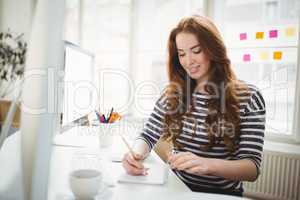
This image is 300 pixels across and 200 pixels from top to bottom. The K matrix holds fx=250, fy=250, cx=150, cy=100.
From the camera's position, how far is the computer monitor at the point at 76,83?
0.99 metres

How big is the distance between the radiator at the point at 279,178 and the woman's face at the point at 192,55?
44.4 inches

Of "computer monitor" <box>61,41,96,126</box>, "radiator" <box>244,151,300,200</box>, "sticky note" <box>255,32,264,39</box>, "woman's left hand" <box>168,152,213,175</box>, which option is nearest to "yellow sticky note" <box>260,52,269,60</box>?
"sticky note" <box>255,32,264,39</box>

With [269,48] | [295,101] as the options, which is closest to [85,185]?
[295,101]

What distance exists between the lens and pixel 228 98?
1.02 meters

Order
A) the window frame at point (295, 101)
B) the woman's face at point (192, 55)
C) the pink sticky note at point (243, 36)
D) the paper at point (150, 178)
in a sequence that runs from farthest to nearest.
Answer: the pink sticky note at point (243, 36) < the window frame at point (295, 101) < the woman's face at point (192, 55) < the paper at point (150, 178)

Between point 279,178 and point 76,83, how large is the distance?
5.31 feet

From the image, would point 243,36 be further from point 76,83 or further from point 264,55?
point 76,83

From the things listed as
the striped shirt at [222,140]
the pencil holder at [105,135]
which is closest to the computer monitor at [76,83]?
the pencil holder at [105,135]

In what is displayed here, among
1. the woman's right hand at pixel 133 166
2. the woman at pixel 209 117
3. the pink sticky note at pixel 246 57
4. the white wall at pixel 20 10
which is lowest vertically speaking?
the woman's right hand at pixel 133 166

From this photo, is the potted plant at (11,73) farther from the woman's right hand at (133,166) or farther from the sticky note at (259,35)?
the sticky note at (259,35)

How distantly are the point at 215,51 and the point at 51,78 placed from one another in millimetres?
809

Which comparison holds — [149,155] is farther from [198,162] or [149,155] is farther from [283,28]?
[283,28]

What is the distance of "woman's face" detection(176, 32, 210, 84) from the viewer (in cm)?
104

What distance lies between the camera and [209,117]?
41.5 inches
